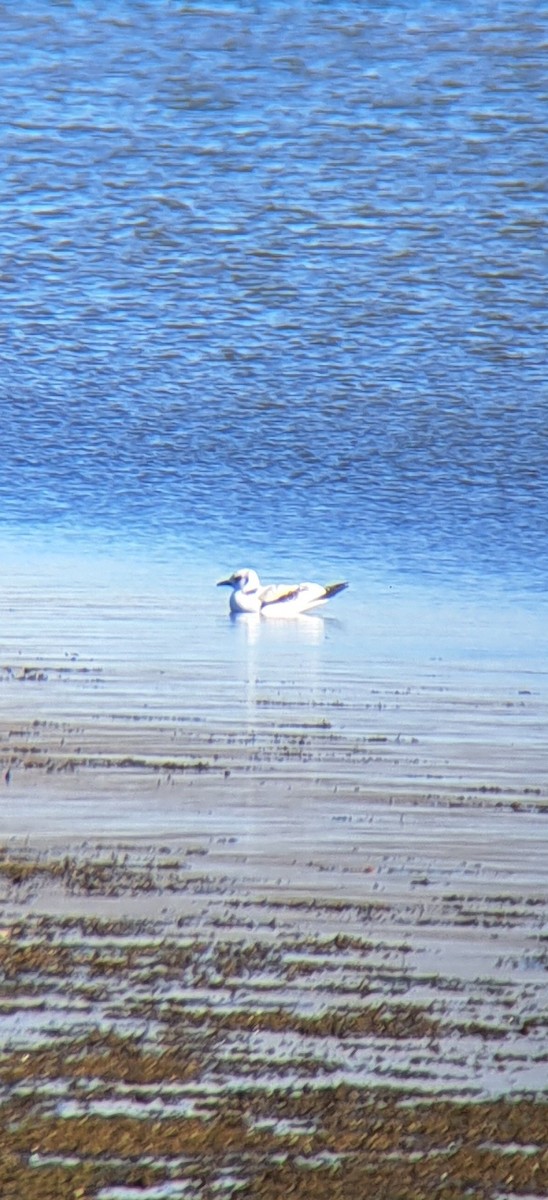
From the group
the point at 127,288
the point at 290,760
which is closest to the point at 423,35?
the point at 127,288

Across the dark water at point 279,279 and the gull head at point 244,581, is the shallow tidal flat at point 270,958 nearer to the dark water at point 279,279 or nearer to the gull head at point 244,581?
the gull head at point 244,581

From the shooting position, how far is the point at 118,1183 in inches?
216

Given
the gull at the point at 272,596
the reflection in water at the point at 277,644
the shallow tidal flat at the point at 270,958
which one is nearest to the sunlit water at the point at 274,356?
the reflection in water at the point at 277,644

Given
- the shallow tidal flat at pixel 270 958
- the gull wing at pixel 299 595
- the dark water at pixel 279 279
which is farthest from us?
the dark water at pixel 279 279

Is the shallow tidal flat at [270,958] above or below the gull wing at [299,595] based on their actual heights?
above

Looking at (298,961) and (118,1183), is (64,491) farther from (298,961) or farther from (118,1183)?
(118,1183)

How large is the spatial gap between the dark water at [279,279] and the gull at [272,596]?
1906 mm

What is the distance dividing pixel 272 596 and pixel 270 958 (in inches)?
376

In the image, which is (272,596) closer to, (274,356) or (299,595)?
(299,595)

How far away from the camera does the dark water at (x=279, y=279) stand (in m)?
22.1

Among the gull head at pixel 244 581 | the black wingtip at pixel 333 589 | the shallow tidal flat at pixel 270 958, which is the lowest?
the black wingtip at pixel 333 589

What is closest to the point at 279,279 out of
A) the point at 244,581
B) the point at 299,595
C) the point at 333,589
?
the point at 333,589

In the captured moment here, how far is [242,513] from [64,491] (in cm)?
196

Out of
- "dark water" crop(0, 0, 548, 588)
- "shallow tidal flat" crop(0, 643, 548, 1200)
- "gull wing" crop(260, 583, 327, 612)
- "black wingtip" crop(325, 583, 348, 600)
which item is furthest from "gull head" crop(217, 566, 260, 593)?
"shallow tidal flat" crop(0, 643, 548, 1200)
